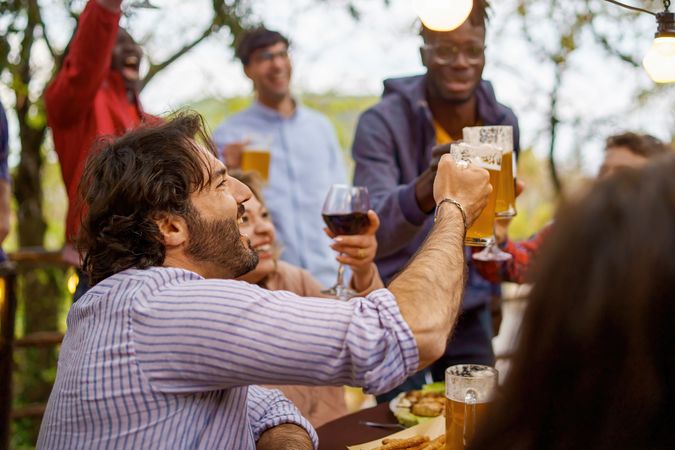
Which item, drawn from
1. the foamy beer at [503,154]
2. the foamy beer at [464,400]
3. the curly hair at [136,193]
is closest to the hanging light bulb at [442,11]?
the foamy beer at [503,154]

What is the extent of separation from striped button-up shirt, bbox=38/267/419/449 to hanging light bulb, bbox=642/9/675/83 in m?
1.25

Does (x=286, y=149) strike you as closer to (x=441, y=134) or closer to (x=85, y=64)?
(x=441, y=134)

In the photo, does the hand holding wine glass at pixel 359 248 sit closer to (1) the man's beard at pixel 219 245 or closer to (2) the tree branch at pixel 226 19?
(1) the man's beard at pixel 219 245

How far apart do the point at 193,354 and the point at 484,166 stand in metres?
0.93

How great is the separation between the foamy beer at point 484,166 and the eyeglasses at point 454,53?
106 cm

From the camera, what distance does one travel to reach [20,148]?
542cm

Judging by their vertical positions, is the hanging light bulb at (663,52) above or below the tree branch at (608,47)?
below

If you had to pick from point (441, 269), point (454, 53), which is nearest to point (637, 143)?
point (454, 53)

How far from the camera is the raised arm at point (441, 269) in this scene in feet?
4.79

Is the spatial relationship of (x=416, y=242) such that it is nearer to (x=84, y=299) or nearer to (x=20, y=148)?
(x=84, y=299)

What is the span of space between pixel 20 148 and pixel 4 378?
1.99 m

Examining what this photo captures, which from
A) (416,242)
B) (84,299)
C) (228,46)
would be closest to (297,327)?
(84,299)

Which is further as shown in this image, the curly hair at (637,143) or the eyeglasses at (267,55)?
the eyeglasses at (267,55)

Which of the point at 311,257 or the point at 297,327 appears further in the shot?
the point at 311,257
